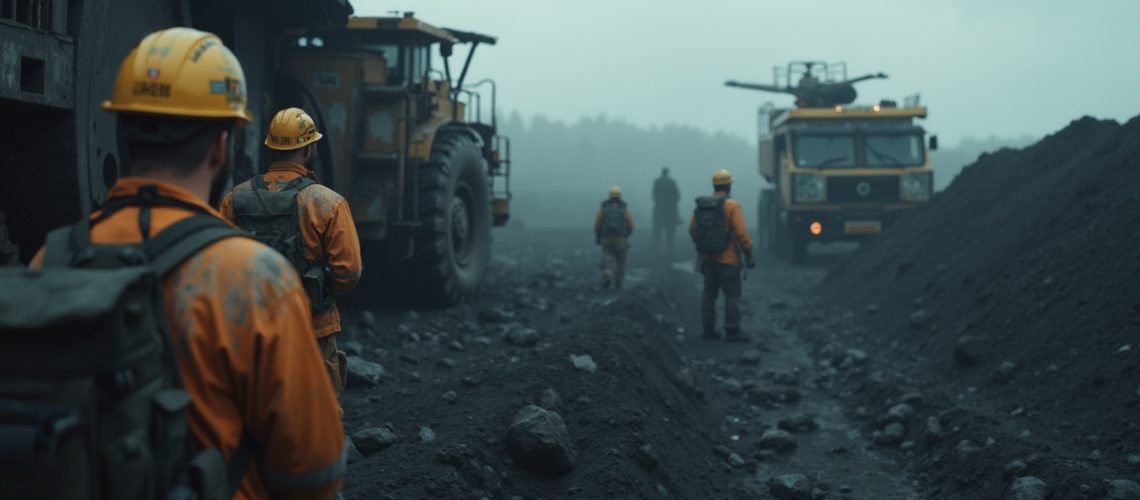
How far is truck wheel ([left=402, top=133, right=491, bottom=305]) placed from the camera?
980 centimetres

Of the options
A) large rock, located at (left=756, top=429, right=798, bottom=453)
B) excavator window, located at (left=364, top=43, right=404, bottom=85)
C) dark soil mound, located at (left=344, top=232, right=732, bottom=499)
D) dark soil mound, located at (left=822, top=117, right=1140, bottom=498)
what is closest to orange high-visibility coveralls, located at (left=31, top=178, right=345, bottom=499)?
dark soil mound, located at (left=344, top=232, right=732, bottom=499)

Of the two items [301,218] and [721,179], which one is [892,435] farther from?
[721,179]

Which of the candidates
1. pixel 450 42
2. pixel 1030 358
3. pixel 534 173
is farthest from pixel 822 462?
pixel 534 173

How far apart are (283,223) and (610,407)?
7.91ft

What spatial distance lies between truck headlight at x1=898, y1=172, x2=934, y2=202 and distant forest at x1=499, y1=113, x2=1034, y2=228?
36.0 metres

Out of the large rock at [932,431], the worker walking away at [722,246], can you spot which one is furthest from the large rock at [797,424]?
the worker walking away at [722,246]

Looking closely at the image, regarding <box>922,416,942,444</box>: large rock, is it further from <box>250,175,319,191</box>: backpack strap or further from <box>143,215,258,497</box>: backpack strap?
<box>143,215,258,497</box>: backpack strap

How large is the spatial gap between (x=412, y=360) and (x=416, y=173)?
202 cm

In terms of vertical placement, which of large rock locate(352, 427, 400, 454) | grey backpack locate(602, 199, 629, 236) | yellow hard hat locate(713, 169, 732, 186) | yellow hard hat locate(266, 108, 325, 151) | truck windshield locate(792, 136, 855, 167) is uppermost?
truck windshield locate(792, 136, 855, 167)

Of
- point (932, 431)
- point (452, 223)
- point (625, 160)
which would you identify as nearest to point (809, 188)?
point (452, 223)

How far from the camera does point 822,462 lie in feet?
22.1

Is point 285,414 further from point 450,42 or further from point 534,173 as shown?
point 534,173

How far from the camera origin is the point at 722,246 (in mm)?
10883

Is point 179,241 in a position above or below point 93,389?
above
